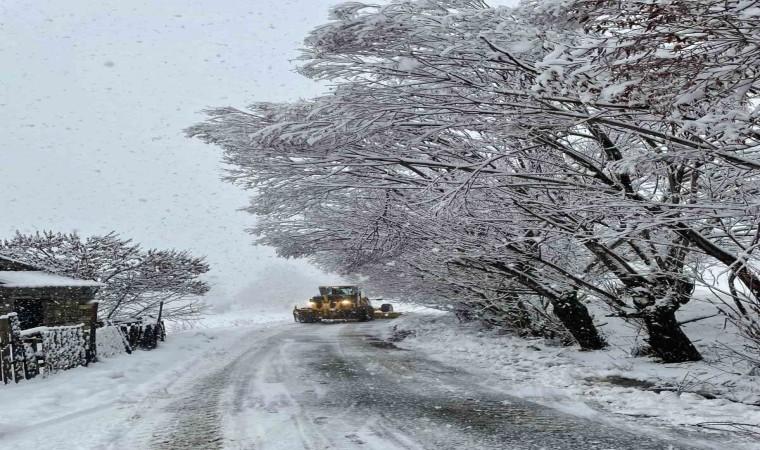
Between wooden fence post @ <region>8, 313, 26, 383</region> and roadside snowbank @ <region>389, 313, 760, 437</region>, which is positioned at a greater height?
wooden fence post @ <region>8, 313, 26, 383</region>

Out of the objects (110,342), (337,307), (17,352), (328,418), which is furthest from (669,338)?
(337,307)

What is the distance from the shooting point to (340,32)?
4957 mm

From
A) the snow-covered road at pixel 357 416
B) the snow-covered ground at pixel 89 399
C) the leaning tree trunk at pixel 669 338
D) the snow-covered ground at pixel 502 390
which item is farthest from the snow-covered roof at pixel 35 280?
the leaning tree trunk at pixel 669 338

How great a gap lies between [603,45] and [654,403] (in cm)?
463

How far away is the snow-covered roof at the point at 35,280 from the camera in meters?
15.0

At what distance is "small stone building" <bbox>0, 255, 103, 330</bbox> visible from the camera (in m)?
15.0

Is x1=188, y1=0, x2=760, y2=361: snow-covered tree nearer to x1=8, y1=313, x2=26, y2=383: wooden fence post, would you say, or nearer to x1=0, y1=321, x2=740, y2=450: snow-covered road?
x1=0, y1=321, x2=740, y2=450: snow-covered road

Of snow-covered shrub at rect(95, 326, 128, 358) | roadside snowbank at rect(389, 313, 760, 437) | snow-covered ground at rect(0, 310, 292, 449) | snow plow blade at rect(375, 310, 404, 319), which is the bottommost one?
roadside snowbank at rect(389, 313, 760, 437)

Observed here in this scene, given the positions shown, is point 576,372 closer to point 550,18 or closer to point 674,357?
point 674,357

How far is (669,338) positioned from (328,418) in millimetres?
6293

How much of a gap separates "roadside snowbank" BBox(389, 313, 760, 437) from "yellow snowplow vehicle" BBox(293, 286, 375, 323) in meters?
16.1

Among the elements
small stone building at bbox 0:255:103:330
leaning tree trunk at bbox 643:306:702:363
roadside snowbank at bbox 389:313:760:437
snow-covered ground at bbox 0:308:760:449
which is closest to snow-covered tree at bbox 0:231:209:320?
small stone building at bbox 0:255:103:330

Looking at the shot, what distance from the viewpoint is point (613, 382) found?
779cm

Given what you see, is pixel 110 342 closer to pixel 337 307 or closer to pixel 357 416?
pixel 357 416
